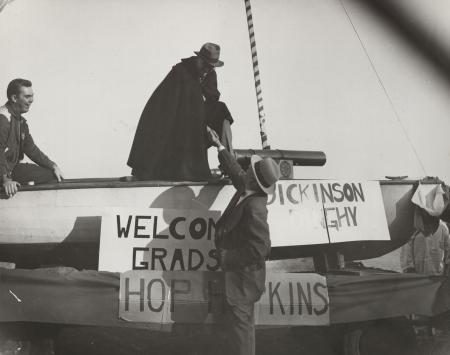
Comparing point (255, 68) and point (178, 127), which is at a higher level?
point (255, 68)

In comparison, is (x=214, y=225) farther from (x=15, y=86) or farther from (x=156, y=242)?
(x=15, y=86)

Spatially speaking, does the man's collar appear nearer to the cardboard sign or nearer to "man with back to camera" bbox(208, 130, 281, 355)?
the cardboard sign

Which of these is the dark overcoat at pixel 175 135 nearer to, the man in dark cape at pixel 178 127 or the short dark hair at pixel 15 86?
the man in dark cape at pixel 178 127

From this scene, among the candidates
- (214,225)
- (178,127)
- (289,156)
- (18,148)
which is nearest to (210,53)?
(178,127)

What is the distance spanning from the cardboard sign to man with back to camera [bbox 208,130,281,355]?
177 mm

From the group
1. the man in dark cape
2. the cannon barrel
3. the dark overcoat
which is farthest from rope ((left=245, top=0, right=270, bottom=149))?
the dark overcoat

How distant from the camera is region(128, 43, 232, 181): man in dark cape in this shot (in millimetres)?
5125

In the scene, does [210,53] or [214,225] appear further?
[210,53]

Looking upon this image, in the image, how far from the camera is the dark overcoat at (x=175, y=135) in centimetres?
512

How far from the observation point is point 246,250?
12.4 feet

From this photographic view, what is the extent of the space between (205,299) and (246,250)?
1.70 ft

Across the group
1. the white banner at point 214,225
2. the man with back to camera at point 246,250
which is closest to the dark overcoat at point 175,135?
the white banner at point 214,225

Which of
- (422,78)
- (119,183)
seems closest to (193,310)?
(119,183)

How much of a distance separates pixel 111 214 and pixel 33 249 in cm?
109
